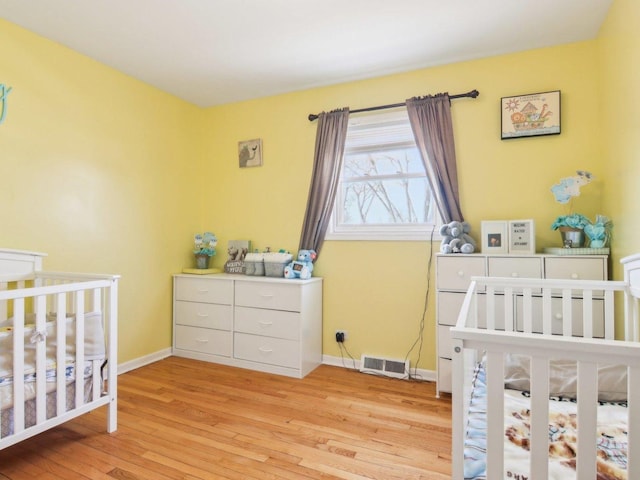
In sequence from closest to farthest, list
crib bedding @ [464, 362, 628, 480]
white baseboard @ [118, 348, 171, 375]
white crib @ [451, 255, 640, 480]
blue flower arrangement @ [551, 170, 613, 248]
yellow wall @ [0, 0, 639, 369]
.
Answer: white crib @ [451, 255, 640, 480] < crib bedding @ [464, 362, 628, 480] < blue flower arrangement @ [551, 170, 613, 248] < yellow wall @ [0, 0, 639, 369] < white baseboard @ [118, 348, 171, 375]

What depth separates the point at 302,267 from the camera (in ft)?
9.48

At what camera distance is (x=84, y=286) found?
5.87 ft

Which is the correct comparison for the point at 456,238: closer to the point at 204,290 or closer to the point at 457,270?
the point at 457,270

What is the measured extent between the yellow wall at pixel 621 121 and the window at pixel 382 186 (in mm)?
1069

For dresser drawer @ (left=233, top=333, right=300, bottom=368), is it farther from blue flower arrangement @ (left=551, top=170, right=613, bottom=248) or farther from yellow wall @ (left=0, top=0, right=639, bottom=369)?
blue flower arrangement @ (left=551, top=170, right=613, bottom=248)

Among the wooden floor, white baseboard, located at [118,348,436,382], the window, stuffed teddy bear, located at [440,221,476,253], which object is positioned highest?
the window

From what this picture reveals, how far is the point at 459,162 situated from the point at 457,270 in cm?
83

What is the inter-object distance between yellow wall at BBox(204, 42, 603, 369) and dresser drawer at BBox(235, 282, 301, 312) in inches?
15.6

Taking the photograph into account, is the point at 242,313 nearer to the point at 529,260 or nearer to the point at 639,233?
the point at 529,260

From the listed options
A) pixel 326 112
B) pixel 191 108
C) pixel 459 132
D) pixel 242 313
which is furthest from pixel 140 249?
pixel 459 132

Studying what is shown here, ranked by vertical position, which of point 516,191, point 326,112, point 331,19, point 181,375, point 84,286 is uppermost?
point 331,19

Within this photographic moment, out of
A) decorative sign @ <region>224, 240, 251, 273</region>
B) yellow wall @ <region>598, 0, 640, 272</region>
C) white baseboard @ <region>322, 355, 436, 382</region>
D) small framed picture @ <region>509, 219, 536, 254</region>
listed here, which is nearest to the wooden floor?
white baseboard @ <region>322, 355, 436, 382</region>

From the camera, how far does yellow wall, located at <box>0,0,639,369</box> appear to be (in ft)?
7.14

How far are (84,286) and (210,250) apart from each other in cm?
157
